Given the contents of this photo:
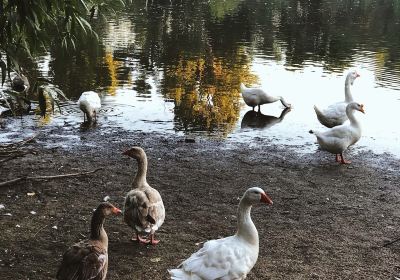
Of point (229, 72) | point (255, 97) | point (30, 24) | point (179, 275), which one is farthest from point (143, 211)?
point (229, 72)

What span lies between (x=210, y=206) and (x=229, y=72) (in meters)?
13.0

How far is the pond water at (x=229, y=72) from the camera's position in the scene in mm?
14320

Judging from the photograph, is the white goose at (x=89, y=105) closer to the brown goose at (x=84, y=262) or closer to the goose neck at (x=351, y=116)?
the goose neck at (x=351, y=116)

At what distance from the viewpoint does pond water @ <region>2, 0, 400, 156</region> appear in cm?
1432

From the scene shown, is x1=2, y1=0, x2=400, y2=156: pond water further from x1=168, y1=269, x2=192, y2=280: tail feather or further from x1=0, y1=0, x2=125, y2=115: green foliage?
x1=168, y1=269, x2=192, y2=280: tail feather

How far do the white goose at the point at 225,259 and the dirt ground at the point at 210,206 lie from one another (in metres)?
0.88

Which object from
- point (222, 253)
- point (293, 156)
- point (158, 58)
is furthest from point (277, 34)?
point (222, 253)

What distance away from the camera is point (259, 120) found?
15328 mm

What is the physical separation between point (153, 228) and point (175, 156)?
4.44 m

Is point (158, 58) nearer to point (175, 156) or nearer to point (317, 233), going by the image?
point (175, 156)

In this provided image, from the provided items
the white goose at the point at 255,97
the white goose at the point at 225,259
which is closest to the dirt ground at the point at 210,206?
the white goose at the point at 225,259

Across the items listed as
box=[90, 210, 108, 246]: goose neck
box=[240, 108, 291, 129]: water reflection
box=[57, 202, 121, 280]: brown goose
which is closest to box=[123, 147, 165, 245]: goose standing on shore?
box=[90, 210, 108, 246]: goose neck

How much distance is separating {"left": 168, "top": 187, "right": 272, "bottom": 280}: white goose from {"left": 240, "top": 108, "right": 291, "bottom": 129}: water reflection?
8622 mm

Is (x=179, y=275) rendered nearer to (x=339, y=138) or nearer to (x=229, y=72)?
(x=339, y=138)
